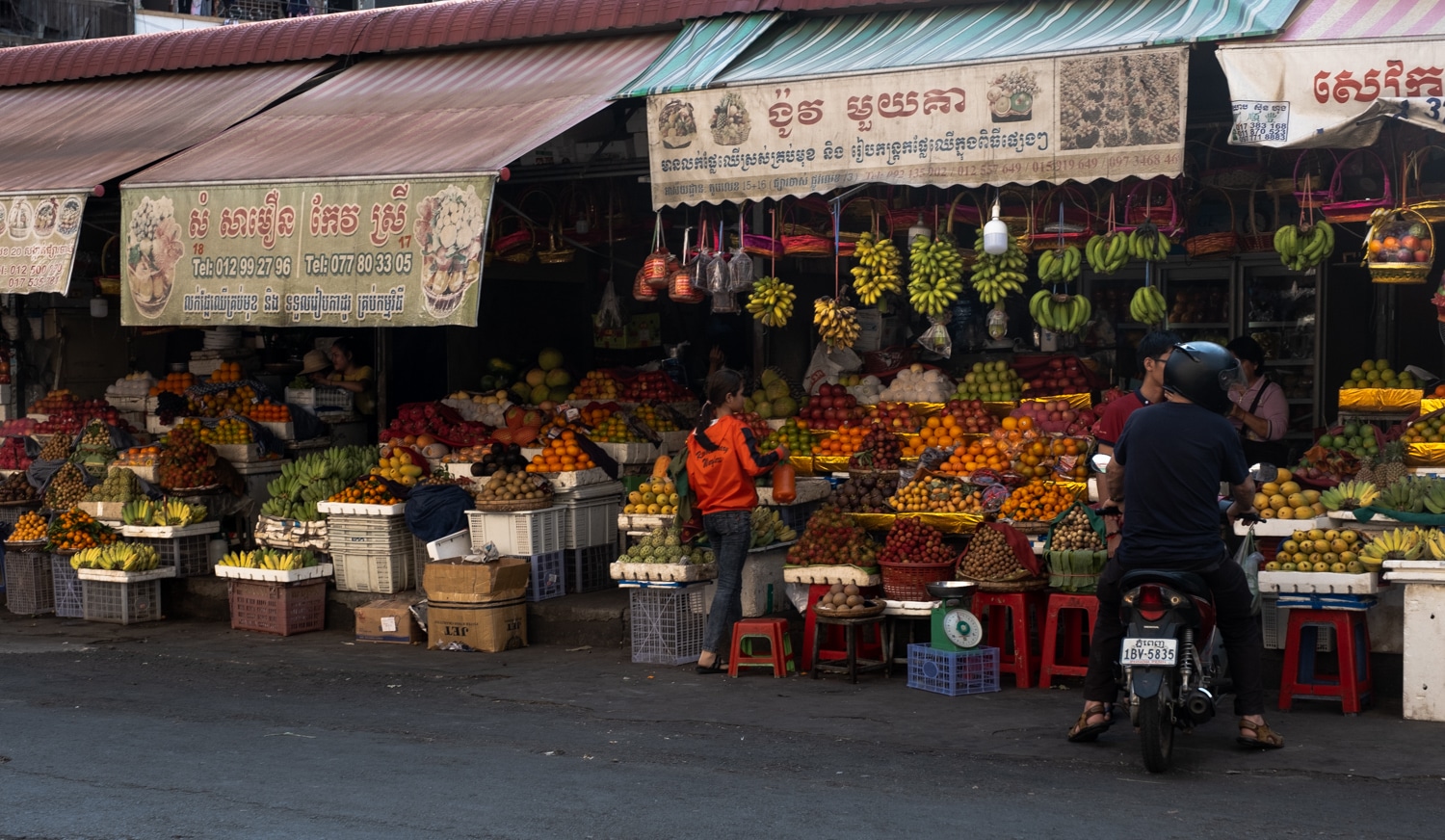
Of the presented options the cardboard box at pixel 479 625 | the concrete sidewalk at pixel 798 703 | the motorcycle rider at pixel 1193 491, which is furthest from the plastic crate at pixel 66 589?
the motorcycle rider at pixel 1193 491

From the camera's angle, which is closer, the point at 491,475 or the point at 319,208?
the point at 319,208

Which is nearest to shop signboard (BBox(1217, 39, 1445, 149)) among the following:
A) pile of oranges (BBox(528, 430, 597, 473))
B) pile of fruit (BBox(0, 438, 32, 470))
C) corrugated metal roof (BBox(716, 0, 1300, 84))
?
→ corrugated metal roof (BBox(716, 0, 1300, 84))

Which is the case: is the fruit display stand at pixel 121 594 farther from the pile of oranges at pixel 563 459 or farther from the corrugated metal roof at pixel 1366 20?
the corrugated metal roof at pixel 1366 20

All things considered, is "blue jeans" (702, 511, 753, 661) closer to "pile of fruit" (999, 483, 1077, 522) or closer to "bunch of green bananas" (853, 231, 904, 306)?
"pile of fruit" (999, 483, 1077, 522)

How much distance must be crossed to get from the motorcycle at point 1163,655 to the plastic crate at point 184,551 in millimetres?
7565

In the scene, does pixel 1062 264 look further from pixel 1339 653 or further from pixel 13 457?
pixel 13 457

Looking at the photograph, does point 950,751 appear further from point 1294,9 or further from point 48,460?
point 48,460

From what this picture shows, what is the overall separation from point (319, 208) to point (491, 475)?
87.9 inches

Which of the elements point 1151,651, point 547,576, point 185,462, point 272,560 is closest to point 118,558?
point 185,462

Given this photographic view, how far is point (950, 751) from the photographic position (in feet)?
22.3

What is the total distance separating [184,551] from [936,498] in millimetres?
5716

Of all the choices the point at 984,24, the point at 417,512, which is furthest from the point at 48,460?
the point at 984,24

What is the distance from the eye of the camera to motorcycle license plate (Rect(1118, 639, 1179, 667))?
20.0ft

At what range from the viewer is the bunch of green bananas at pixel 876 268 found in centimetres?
940
